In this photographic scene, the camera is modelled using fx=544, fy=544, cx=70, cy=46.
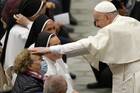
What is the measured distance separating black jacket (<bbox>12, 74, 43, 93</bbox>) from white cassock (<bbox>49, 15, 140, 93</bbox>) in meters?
0.39

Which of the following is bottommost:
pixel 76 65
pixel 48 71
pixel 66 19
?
pixel 76 65

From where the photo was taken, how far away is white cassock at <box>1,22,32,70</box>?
Answer: 6.64 meters

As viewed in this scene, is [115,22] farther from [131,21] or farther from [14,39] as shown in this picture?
[14,39]

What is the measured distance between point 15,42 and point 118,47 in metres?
1.50

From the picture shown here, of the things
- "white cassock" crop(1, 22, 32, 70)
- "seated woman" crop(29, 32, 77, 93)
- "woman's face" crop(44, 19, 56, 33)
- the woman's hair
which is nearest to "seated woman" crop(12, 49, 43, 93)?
the woman's hair

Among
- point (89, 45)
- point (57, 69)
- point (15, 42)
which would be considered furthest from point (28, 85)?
point (15, 42)

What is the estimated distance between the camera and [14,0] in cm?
713

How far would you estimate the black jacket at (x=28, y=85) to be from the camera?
5.43 meters

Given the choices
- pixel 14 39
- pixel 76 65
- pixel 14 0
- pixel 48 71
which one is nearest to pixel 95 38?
pixel 48 71

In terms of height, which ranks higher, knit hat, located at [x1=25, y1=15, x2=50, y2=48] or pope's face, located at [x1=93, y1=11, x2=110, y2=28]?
pope's face, located at [x1=93, y1=11, x2=110, y2=28]

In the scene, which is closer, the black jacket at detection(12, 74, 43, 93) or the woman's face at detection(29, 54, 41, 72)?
the black jacket at detection(12, 74, 43, 93)

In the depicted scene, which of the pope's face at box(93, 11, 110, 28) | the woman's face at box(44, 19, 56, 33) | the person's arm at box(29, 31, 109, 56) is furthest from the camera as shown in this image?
the woman's face at box(44, 19, 56, 33)

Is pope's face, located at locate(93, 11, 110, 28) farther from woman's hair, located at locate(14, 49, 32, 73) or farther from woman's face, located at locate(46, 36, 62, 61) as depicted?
woman's hair, located at locate(14, 49, 32, 73)

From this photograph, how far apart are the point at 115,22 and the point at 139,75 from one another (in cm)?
65
